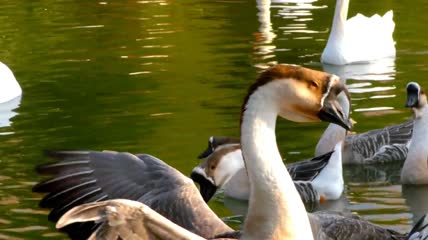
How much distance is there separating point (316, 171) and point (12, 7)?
1371 cm

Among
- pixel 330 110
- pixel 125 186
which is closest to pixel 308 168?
pixel 125 186

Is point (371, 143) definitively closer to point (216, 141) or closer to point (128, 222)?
point (216, 141)

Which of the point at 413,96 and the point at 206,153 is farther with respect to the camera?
the point at 413,96

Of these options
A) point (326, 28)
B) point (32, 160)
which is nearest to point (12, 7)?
point (326, 28)

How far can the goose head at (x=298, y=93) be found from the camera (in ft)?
17.3

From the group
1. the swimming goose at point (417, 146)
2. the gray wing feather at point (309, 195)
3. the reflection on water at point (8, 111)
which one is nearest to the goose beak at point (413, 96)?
the swimming goose at point (417, 146)

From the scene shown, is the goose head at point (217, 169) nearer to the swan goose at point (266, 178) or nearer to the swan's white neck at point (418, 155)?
the swan's white neck at point (418, 155)

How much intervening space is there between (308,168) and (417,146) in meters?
1.05

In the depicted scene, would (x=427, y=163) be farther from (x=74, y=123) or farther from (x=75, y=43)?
(x=75, y=43)

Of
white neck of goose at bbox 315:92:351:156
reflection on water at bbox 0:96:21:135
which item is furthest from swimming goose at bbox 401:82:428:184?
reflection on water at bbox 0:96:21:135

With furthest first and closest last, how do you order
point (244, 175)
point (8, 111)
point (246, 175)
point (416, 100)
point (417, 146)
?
point (8, 111) < point (416, 100) < point (417, 146) < point (244, 175) < point (246, 175)

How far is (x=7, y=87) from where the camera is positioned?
1395cm

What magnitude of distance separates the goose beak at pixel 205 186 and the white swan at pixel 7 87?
4.66m

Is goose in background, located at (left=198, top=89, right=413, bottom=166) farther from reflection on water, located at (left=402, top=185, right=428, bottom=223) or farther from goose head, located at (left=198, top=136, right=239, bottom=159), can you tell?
goose head, located at (left=198, top=136, right=239, bottom=159)
